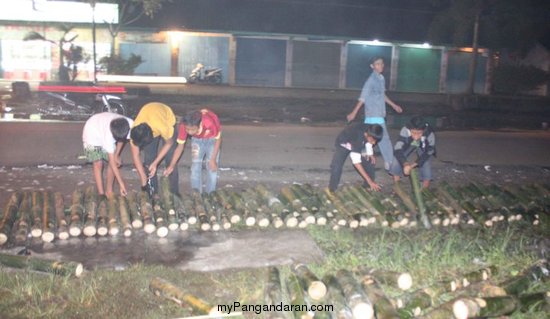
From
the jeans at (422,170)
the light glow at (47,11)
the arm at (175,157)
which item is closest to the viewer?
the arm at (175,157)

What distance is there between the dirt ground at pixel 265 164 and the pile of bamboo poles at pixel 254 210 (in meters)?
0.20

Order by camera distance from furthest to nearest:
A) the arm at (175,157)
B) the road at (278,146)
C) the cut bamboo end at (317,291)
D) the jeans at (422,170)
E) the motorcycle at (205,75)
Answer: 1. the motorcycle at (205,75)
2. the road at (278,146)
3. the jeans at (422,170)
4. the arm at (175,157)
5. the cut bamboo end at (317,291)

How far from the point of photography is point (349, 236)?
6098 mm

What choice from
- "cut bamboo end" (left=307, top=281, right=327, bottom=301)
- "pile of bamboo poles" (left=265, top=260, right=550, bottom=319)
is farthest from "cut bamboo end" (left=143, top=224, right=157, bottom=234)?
"cut bamboo end" (left=307, top=281, right=327, bottom=301)

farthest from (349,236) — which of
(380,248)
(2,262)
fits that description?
(2,262)

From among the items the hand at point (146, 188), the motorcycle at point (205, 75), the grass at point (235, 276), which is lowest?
the grass at point (235, 276)

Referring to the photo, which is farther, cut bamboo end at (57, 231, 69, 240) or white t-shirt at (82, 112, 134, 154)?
white t-shirt at (82, 112, 134, 154)

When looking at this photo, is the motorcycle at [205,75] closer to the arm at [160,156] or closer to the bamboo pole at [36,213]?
the arm at [160,156]

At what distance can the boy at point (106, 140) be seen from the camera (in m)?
6.45

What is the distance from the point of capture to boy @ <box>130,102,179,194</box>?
21.1ft

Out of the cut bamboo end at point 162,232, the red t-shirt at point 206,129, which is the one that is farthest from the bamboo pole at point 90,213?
the red t-shirt at point 206,129

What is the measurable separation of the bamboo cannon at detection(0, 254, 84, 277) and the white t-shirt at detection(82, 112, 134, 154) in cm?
200

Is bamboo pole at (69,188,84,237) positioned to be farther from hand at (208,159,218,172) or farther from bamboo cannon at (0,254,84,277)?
hand at (208,159,218,172)

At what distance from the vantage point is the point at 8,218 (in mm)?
5777
